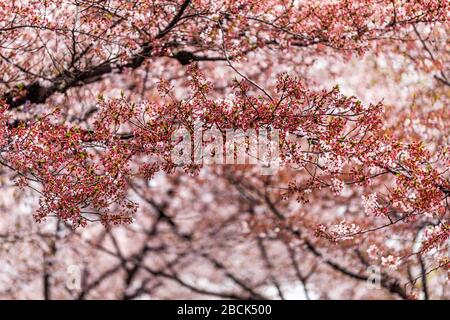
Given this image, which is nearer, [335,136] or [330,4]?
[335,136]

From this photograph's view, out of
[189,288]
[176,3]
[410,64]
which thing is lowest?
[189,288]

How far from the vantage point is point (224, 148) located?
23.4ft

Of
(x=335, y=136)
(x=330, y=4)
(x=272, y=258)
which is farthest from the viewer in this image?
(x=272, y=258)

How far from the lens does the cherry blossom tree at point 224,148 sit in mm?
7137

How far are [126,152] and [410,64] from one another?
895 cm

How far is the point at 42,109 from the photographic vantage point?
11.4 meters

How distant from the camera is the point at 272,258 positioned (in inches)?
699

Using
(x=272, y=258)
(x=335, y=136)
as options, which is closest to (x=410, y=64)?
(x=272, y=258)

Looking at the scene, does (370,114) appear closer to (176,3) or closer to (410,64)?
(176,3)

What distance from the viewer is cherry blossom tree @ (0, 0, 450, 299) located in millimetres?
7137
